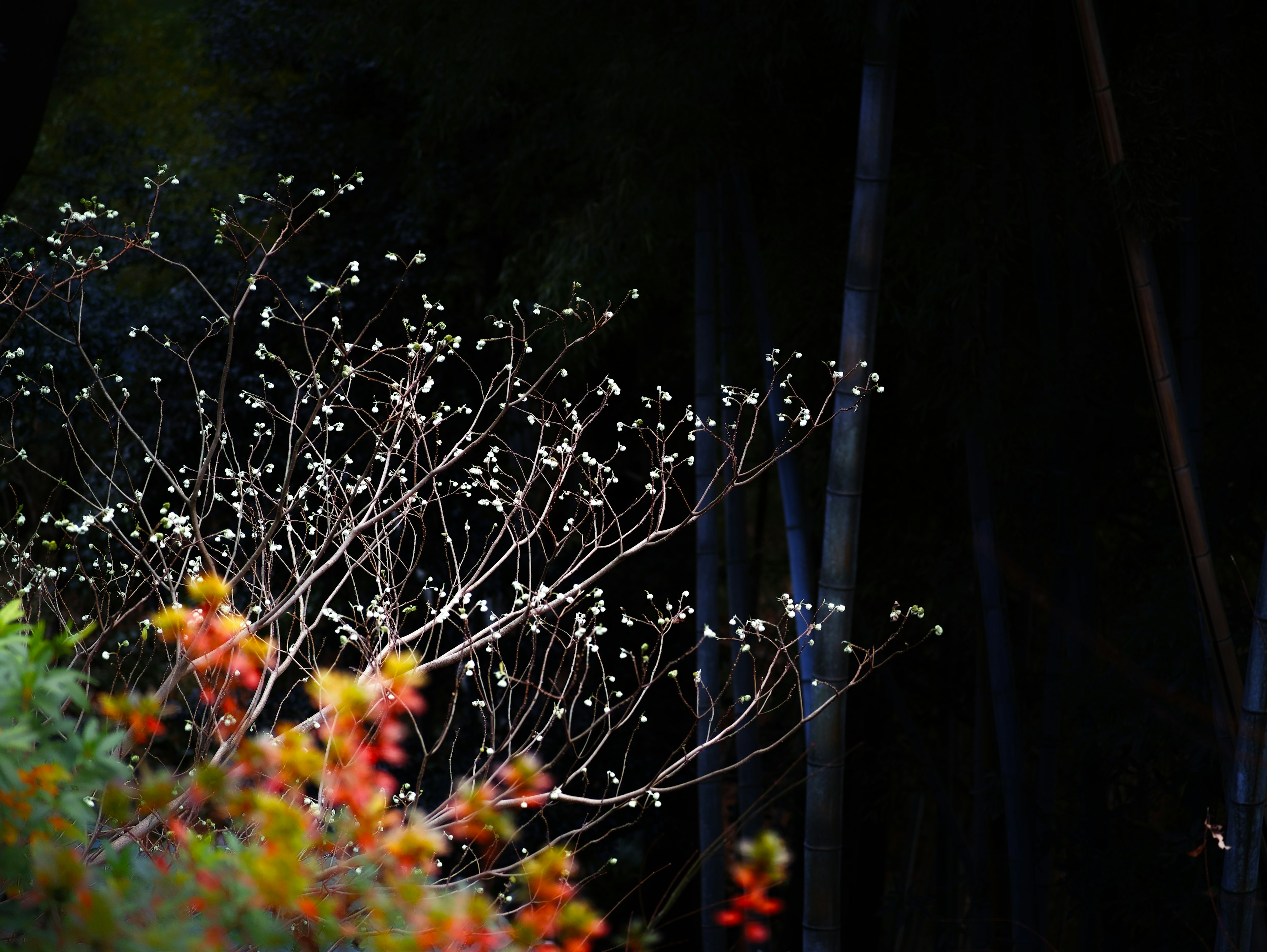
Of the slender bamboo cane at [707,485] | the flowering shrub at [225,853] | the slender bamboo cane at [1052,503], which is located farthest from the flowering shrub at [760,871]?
the slender bamboo cane at [1052,503]

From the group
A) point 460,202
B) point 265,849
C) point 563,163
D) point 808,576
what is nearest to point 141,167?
point 460,202

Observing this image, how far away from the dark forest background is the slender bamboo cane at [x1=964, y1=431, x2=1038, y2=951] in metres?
0.11

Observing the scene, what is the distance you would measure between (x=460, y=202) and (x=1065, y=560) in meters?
3.11

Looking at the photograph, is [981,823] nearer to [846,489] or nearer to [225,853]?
[846,489]

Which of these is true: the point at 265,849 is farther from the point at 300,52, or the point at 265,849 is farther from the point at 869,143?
the point at 300,52

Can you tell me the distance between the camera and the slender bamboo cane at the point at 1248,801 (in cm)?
234

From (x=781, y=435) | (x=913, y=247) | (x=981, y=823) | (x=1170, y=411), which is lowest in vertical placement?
(x=981, y=823)

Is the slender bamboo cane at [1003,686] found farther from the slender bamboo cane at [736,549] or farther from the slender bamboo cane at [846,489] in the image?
the slender bamboo cane at [846,489]

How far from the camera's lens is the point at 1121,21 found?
359 centimetres

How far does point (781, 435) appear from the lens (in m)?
3.52

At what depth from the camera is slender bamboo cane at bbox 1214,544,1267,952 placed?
92.0 inches

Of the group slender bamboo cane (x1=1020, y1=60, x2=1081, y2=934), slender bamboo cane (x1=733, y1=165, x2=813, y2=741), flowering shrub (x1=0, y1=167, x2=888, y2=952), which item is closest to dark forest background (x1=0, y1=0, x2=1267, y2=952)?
slender bamboo cane (x1=1020, y1=60, x2=1081, y2=934)

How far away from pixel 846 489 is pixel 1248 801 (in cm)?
109

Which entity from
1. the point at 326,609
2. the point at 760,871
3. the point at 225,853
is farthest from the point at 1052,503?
the point at 225,853
